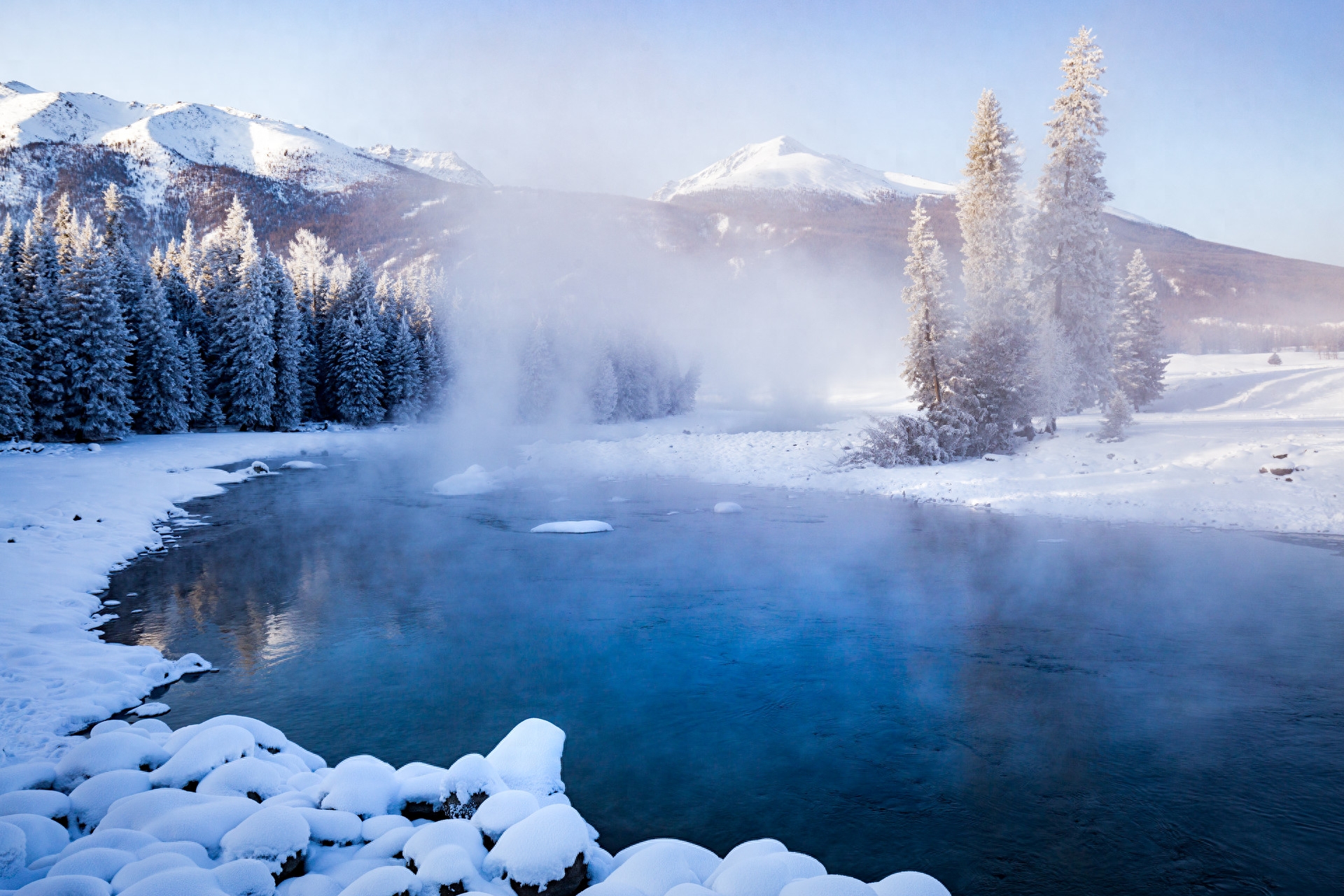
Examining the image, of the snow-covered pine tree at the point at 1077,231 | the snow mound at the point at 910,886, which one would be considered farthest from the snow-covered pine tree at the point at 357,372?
the snow mound at the point at 910,886

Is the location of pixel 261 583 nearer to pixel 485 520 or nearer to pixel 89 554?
pixel 89 554

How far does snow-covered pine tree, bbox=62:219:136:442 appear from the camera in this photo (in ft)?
125

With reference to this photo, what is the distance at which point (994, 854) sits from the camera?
6.63m

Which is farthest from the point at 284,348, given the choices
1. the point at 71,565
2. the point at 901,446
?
the point at 901,446

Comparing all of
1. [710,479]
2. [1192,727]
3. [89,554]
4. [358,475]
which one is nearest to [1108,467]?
[710,479]

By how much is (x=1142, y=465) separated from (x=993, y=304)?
8.38 meters

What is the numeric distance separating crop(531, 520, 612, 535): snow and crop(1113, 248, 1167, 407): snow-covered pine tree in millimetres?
31347

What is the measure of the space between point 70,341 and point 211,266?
16888 millimetres

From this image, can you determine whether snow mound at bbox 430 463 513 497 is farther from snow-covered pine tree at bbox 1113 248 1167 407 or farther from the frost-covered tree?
snow-covered pine tree at bbox 1113 248 1167 407

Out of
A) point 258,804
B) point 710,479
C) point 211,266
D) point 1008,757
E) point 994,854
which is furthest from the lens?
point 211,266

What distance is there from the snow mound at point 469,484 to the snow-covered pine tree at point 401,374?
32129mm

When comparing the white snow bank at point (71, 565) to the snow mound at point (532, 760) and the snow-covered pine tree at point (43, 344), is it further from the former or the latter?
the snow mound at point (532, 760)

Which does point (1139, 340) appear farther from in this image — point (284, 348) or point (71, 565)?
point (284, 348)

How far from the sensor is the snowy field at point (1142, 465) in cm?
2044
